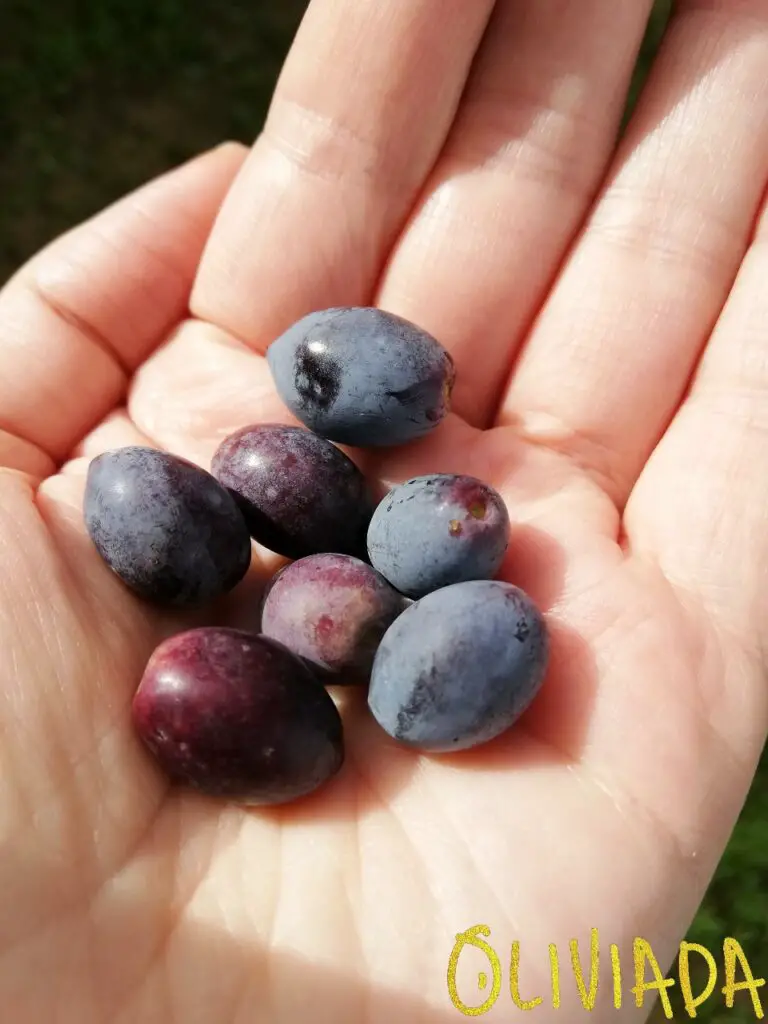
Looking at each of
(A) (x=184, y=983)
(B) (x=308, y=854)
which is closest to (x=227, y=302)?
(B) (x=308, y=854)

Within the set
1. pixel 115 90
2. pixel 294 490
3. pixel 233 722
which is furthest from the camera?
pixel 115 90

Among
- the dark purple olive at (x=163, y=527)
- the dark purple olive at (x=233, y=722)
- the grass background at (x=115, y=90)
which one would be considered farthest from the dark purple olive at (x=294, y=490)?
the grass background at (x=115, y=90)

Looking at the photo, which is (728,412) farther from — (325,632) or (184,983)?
(184,983)

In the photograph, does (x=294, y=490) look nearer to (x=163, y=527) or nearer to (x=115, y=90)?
(x=163, y=527)

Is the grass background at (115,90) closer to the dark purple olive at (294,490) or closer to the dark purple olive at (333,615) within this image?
the dark purple olive at (294,490)

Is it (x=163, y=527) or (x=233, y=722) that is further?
(x=163, y=527)

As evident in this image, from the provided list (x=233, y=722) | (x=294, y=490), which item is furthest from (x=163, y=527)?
(x=233, y=722)

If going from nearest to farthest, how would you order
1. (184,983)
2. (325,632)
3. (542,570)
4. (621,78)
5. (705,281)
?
(184,983), (325,632), (542,570), (705,281), (621,78)
